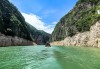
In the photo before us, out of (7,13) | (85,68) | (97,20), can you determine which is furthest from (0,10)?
(85,68)

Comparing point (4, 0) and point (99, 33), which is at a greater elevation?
point (4, 0)

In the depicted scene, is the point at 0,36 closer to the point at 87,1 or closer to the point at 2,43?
the point at 2,43

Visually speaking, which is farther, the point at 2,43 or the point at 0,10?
the point at 0,10

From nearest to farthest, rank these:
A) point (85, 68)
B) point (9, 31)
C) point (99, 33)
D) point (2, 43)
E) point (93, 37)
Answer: point (85, 68) → point (99, 33) → point (93, 37) → point (2, 43) → point (9, 31)

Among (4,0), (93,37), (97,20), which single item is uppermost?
(4,0)

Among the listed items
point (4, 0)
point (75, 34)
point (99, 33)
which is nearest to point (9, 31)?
point (4, 0)

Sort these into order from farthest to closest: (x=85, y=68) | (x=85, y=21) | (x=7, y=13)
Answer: (x=7, y=13), (x=85, y=21), (x=85, y=68)

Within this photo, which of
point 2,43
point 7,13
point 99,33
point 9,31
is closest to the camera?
point 99,33

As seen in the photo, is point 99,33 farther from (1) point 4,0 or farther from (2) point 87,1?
(1) point 4,0

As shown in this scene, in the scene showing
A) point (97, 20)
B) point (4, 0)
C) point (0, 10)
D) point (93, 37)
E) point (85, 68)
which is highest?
point (4, 0)
